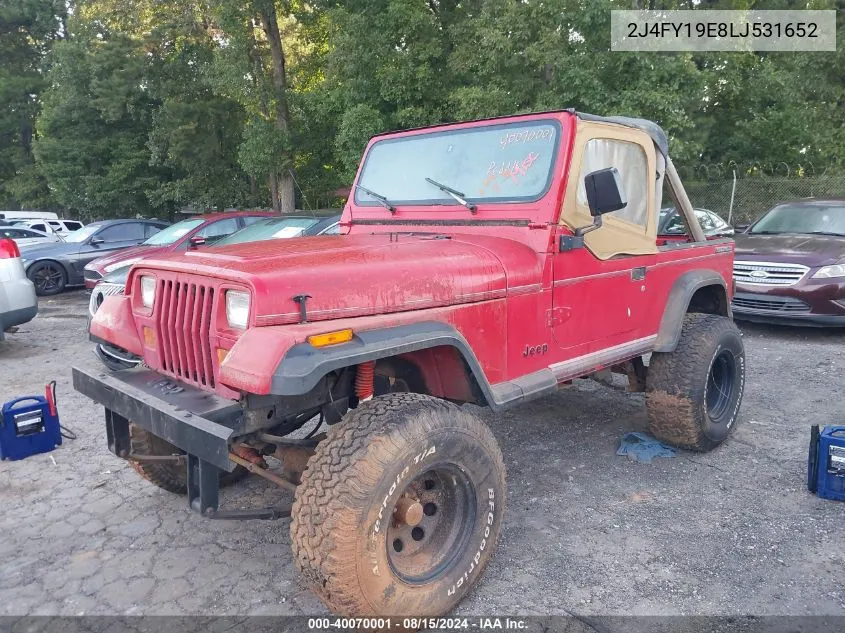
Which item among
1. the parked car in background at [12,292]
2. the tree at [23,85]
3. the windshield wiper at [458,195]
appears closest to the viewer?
the windshield wiper at [458,195]

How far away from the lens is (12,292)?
7.14 metres

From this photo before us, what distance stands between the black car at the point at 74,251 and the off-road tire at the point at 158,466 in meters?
10.1

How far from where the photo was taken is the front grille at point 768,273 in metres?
7.75

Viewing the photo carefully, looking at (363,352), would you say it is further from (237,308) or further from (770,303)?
(770,303)

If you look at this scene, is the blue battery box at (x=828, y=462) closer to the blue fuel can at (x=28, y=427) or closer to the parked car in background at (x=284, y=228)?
the blue fuel can at (x=28, y=427)

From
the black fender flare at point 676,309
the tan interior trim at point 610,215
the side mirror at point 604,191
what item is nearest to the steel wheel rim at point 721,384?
the black fender flare at point 676,309

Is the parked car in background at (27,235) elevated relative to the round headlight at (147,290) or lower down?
elevated

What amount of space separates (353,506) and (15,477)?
3.03m

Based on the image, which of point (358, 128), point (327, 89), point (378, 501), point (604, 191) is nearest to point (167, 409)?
point (378, 501)

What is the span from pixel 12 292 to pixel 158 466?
4757mm

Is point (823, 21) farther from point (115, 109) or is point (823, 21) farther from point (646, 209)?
point (115, 109)

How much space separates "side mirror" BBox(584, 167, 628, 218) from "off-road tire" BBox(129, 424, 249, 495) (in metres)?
2.52

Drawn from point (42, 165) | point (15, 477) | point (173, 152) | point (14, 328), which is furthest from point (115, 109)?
point (15, 477)

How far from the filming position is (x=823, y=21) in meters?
15.4
